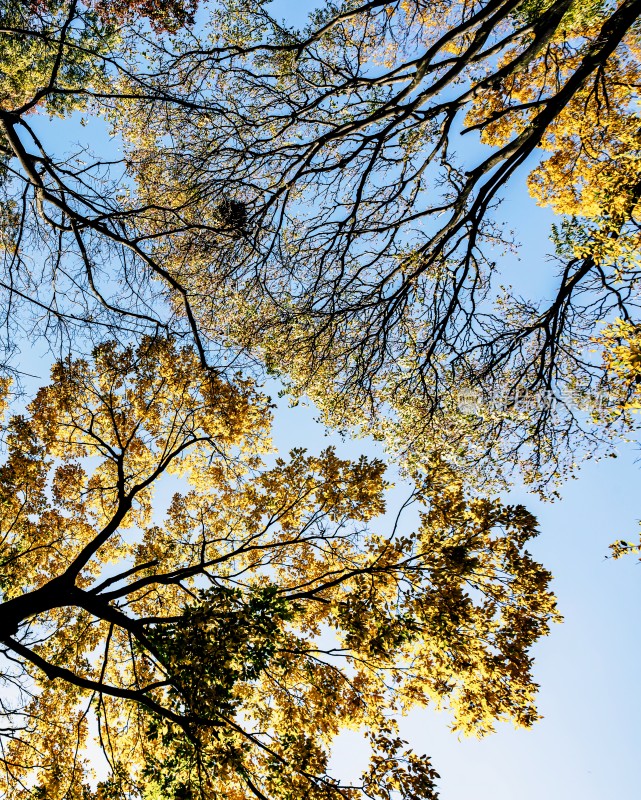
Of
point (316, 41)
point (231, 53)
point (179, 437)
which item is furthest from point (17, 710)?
point (316, 41)

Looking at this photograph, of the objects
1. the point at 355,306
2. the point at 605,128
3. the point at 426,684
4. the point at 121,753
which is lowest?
the point at 121,753

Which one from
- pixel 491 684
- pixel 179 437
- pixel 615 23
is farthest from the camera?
pixel 179 437

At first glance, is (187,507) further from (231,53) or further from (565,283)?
(231,53)

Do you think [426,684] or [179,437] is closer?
[426,684]

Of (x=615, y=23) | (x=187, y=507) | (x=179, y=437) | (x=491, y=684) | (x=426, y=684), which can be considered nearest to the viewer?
(x=491, y=684)

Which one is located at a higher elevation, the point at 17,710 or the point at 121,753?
the point at 17,710

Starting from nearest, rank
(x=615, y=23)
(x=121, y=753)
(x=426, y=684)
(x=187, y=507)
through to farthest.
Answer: (x=426, y=684)
(x=615, y=23)
(x=121, y=753)
(x=187, y=507)

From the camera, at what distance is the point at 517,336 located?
8.26 m

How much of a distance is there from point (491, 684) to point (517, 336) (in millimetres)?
5890

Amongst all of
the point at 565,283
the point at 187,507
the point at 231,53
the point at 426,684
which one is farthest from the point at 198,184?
the point at 426,684

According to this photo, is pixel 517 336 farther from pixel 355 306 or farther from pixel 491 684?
pixel 491 684

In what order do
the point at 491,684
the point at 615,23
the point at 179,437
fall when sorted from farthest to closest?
1. the point at 179,437
2. the point at 615,23
3. the point at 491,684

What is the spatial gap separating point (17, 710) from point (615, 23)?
1436 cm

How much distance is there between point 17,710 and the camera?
6.85m
